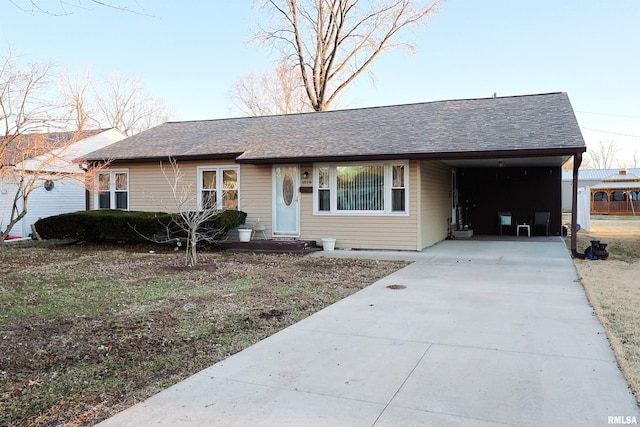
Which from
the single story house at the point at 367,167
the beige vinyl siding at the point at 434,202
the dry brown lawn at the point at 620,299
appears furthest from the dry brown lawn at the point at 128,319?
the dry brown lawn at the point at 620,299

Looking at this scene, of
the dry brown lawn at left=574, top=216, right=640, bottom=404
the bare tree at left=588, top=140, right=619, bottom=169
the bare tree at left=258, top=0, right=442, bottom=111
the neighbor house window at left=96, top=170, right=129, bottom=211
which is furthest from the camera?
the bare tree at left=588, top=140, right=619, bottom=169

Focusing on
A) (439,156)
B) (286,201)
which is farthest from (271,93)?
(439,156)

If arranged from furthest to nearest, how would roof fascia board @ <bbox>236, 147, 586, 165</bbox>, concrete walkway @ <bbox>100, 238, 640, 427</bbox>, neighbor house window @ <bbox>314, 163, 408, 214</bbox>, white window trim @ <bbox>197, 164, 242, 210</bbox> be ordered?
white window trim @ <bbox>197, 164, 242, 210</bbox> → neighbor house window @ <bbox>314, 163, 408, 214</bbox> → roof fascia board @ <bbox>236, 147, 586, 165</bbox> → concrete walkway @ <bbox>100, 238, 640, 427</bbox>

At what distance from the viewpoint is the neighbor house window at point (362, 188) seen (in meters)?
11.6

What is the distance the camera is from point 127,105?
35344 millimetres

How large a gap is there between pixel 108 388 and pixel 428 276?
573 centimetres

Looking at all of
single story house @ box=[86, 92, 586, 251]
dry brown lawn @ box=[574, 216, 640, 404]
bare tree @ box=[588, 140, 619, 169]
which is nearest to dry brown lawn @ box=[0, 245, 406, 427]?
single story house @ box=[86, 92, 586, 251]

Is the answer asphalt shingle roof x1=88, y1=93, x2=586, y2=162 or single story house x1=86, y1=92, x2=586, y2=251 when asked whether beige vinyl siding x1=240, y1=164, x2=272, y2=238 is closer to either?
single story house x1=86, y1=92, x2=586, y2=251

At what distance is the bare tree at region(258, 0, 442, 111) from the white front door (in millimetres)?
15721

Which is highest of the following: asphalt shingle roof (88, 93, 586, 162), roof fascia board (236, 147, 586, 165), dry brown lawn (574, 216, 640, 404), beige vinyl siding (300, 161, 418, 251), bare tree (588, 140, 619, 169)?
bare tree (588, 140, 619, 169)

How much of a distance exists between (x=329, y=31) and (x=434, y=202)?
58.5 feet

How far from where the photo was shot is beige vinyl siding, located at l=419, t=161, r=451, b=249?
39.0 ft

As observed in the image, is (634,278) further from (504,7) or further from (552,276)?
(504,7)

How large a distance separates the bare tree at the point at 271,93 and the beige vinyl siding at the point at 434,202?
55.3 feet
